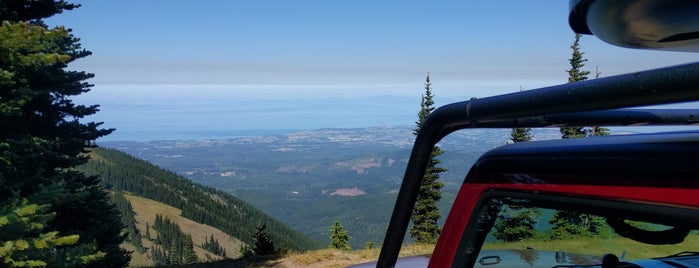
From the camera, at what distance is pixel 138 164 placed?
14425 centimetres

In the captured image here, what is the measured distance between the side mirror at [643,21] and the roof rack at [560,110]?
0.09 meters

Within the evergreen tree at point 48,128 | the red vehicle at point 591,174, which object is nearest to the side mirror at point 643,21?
the red vehicle at point 591,174

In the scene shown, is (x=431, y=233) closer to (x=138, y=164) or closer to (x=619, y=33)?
(x=619, y=33)

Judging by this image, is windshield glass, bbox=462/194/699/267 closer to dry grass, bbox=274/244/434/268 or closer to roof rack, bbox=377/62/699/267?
roof rack, bbox=377/62/699/267

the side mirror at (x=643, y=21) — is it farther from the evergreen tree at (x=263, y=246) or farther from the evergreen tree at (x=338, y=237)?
the evergreen tree at (x=338, y=237)

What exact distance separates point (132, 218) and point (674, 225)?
12133 cm

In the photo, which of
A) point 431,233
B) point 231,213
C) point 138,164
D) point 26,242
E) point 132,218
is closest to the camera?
point 26,242

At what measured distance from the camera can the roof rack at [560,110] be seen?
2.66 feet

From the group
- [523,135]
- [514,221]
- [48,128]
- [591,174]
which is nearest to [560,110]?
[591,174]

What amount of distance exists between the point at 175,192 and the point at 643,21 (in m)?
144

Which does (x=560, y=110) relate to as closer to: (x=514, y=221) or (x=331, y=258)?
(x=514, y=221)

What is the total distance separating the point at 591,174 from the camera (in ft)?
3.73

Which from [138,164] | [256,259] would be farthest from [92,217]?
[138,164]

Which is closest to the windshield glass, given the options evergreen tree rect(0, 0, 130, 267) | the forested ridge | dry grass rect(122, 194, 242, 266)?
evergreen tree rect(0, 0, 130, 267)
